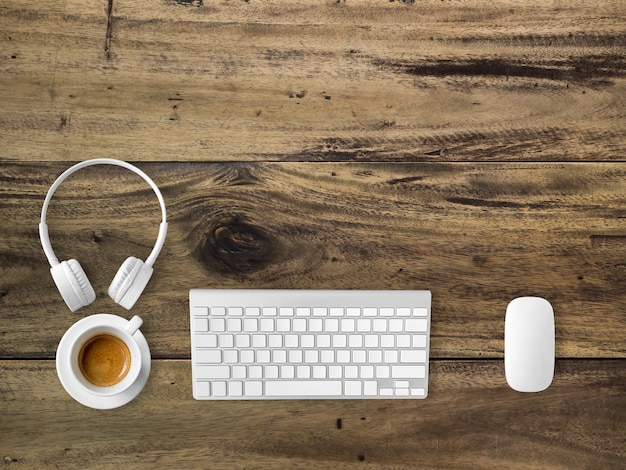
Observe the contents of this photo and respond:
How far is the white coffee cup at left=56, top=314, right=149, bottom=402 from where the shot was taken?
97 cm

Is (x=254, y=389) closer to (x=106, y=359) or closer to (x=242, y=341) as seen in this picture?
(x=242, y=341)

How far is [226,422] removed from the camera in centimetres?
101

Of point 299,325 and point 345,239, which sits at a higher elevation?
point 345,239

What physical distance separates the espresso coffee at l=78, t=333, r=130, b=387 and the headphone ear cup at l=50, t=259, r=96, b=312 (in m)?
0.08

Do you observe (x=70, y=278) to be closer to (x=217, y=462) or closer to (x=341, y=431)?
(x=217, y=462)

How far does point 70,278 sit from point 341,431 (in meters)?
0.47

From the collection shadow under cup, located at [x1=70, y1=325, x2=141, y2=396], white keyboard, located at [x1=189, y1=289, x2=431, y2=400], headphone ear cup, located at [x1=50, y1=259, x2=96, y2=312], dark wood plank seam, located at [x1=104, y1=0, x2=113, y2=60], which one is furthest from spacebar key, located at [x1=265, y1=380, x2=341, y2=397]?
dark wood plank seam, located at [x1=104, y1=0, x2=113, y2=60]

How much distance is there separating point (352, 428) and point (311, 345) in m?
0.15

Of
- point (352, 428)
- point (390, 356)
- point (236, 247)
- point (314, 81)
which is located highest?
point (314, 81)

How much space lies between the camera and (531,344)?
981mm

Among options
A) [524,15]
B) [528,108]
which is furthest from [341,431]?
[524,15]

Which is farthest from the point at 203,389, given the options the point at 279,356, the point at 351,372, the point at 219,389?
the point at 351,372

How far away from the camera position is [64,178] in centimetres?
98

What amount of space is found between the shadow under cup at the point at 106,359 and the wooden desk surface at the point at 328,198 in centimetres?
4
